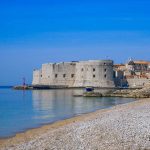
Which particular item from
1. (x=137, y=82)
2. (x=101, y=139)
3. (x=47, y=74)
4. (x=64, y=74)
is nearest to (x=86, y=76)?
(x=64, y=74)

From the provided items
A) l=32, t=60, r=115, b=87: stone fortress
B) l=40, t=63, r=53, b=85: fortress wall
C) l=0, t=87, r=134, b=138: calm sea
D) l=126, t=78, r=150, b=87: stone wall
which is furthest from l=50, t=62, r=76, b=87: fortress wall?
l=0, t=87, r=134, b=138: calm sea

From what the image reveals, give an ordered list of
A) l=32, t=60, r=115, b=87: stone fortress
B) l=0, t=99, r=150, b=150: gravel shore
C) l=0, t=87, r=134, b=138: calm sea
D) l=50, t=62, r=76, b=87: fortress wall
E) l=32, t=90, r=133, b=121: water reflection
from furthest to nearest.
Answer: l=50, t=62, r=76, b=87: fortress wall < l=32, t=60, r=115, b=87: stone fortress < l=32, t=90, r=133, b=121: water reflection < l=0, t=87, r=134, b=138: calm sea < l=0, t=99, r=150, b=150: gravel shore

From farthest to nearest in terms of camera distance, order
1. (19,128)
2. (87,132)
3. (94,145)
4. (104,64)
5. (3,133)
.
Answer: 1. (104,64)
2. (19,128)
3. (3,133)
4. (87,132)
5. (94,145)

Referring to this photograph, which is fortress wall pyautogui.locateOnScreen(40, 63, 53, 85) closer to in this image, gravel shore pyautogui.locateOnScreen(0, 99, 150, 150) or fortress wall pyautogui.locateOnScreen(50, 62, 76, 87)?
fortress wall pyautogui.locateOnScreen(50, 62, 76, 87)

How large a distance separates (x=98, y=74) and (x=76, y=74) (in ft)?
16.1

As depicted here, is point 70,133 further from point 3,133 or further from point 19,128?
point 19,128

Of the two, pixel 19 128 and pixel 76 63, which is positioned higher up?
pixel 76 63

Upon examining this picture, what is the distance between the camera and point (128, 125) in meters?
8.62

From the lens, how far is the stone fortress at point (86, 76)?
203 ft

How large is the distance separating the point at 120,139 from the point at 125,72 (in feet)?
212

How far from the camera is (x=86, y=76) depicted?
62.8m

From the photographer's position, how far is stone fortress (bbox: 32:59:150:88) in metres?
61.9

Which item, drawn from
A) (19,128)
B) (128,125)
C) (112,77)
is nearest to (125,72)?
(112,77)

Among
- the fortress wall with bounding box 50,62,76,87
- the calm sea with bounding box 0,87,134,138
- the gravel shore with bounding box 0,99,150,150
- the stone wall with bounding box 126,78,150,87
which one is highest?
the fortress wall with bounding box 50,62,76,87
